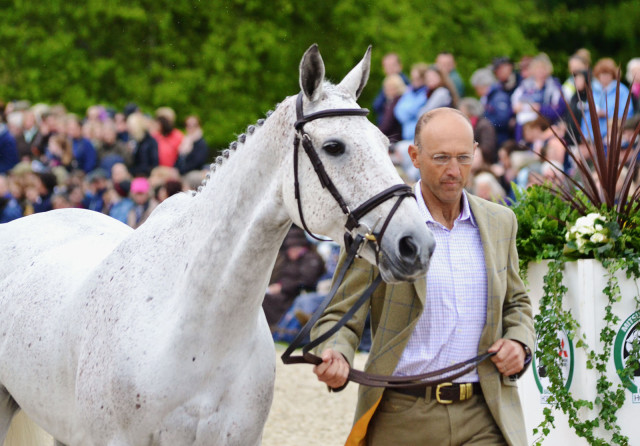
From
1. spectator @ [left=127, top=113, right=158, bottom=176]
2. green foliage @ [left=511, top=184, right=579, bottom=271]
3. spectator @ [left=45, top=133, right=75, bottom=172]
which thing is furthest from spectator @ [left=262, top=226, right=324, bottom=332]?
green foliage @ [left=511, top=184, right=579, bottom=271]

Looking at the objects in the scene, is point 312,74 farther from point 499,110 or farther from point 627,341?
point 499,110

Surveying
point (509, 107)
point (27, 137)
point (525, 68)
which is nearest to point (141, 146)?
point (27, 137)

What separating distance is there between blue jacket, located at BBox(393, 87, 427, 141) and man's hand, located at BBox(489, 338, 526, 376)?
8550 mm

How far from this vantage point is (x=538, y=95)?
11109 millimetres

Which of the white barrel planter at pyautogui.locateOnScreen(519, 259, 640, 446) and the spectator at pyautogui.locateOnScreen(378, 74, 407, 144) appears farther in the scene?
the spectator at pyautogui.locateOnScreen(378, 74, 407, 144)

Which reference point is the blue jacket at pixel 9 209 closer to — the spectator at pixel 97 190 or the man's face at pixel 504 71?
the spectator at pixel 97 190

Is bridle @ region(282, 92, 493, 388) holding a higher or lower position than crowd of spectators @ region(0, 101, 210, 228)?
higher

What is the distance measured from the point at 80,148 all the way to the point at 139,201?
8.70 ft

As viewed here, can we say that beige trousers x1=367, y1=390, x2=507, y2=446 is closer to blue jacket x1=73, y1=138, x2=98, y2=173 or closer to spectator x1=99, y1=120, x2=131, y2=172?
spectator x1=99, y1=120, x2=131, y2=172

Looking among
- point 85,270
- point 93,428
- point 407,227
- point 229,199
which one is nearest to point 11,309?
point 85,270

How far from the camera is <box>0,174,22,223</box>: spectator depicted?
1387cm

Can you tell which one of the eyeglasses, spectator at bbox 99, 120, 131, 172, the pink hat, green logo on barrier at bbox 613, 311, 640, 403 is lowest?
the pink hat

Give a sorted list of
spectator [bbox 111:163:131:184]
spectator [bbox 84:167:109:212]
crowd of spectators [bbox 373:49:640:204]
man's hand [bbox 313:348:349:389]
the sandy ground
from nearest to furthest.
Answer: man's hand [bbox 313:348:349:389]
the sandy ground
crowd of spectators [bbox 373:49:640:204]
spectator [bbox 111:163:131:184]
spectator [bbox 84:167:109:212]

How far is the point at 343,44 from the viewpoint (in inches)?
736
